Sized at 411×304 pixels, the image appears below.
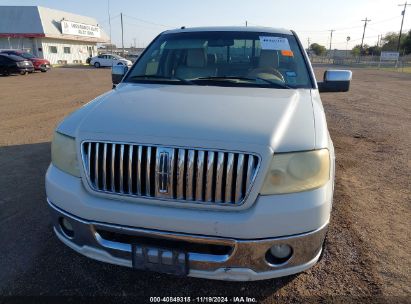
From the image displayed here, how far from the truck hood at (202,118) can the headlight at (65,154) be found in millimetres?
70

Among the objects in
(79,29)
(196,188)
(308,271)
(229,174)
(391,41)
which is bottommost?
(308,271)

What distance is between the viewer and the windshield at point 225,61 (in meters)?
3.36

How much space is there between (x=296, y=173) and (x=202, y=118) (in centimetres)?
69

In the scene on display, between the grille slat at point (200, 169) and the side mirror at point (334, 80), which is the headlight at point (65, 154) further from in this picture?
the side mirror at point (334, 80)

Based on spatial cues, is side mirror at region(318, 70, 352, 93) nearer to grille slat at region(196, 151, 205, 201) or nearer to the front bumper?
grille slat at region(196, 151, 205, 201)

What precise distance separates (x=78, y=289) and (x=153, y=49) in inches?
104

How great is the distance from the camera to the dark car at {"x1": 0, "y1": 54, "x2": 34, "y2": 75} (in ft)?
71.2

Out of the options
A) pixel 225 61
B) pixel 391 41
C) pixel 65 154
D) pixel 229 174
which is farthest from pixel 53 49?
pixel 391 41

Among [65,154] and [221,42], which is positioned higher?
[221,42]

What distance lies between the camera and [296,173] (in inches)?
82.0

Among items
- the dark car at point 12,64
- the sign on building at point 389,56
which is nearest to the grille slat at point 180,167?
the dark car at point 12,64

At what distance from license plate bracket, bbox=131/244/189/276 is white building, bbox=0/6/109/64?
42498 millimetres

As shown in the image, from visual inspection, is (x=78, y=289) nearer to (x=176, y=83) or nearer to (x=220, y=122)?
(x=220, y=122)

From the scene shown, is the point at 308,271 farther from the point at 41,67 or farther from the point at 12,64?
the point at 41,67
